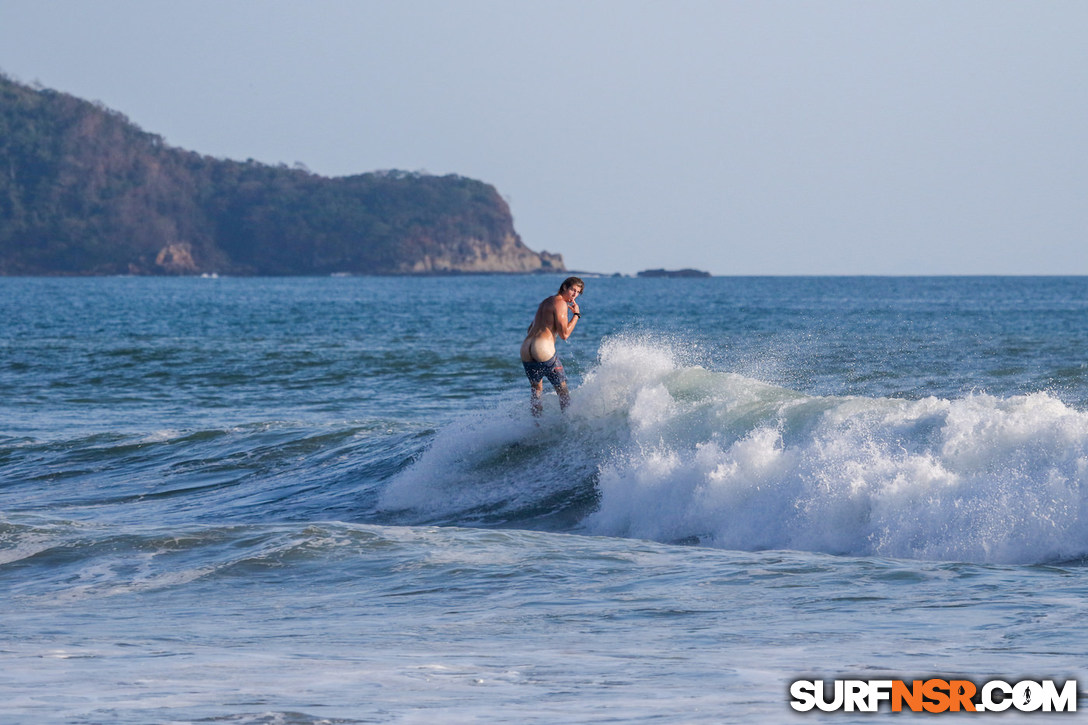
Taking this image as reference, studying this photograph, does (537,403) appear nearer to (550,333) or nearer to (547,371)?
(547,371)

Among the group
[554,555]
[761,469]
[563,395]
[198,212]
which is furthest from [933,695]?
[198,212]

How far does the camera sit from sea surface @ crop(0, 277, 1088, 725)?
520 cm

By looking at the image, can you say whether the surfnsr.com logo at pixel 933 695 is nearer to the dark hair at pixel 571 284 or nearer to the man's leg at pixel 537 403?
the dark hair at pixel 571 284

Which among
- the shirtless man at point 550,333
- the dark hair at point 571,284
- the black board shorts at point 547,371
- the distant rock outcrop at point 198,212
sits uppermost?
the distant rock outcrop at point 198,212

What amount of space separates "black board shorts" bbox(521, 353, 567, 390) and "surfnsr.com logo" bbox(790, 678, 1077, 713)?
6981 mm

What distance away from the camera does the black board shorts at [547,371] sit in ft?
39.0

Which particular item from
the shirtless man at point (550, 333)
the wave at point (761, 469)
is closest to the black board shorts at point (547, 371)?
the shirtless man at point (550, 333)

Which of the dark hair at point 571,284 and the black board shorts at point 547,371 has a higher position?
the dark hair at point 571,284

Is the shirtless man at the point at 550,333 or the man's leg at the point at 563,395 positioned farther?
the man's leg at the point at 563,395

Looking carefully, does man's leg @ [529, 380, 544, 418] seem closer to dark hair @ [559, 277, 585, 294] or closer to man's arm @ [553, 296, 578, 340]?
man's arm @ [553, 296, 578, 340]

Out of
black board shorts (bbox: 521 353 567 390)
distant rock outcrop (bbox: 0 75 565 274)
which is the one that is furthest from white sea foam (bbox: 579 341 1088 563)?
distant rock outcrop (bbox: 0 75 565 274)

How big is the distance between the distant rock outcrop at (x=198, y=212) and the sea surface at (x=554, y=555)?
567 feet

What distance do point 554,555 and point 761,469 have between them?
7.44ft

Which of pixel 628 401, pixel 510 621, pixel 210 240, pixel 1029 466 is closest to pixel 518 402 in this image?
pixel 628 401
